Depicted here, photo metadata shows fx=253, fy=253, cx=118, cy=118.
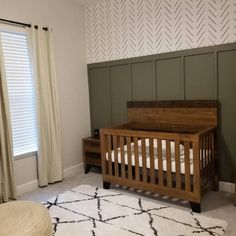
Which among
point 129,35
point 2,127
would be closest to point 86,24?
point 129,35

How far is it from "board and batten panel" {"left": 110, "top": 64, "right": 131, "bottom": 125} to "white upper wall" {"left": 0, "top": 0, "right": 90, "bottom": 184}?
492mm

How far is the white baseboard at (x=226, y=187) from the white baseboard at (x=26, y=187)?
224cm

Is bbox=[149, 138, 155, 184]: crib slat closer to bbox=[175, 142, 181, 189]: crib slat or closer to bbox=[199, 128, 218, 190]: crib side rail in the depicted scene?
bbox=[175, 142, 181, 189]: crib slat

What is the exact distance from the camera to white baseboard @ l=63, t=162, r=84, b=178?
3607mm

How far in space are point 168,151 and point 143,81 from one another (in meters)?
1.20

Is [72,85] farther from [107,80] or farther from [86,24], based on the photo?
[86,24]

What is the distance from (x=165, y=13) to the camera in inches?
121

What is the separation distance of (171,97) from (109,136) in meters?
0.92

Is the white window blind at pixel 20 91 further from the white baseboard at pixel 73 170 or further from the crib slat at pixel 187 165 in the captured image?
the crib slat at pixel 187 165

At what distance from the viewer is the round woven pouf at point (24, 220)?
4.79ft

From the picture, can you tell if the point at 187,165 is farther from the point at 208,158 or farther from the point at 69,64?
the point at 69,64

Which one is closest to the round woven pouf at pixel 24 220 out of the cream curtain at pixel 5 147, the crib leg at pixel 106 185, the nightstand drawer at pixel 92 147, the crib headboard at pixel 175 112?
the cream curtain at pixel 5 147

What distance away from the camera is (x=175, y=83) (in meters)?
3.09

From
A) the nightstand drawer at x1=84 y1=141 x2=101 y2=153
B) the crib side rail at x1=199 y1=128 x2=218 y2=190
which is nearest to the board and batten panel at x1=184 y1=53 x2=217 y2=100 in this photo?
the crib side rail at x1=199 y1=128 x2=218 y2=190
